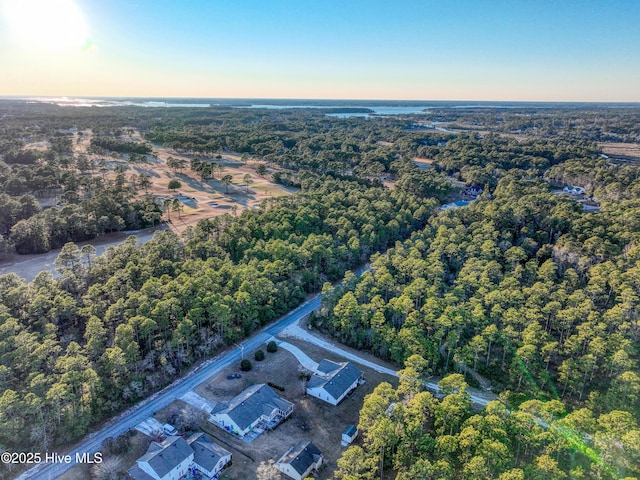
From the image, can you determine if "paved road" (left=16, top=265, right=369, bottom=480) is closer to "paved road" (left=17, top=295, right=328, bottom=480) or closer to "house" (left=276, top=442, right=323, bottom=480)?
"paved road" (left=17, top=295, right=328, bottom=480)

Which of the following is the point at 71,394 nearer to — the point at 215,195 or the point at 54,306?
the point at 54,306

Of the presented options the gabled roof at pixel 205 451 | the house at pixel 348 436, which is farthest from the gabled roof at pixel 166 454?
the house at pixel 348 436

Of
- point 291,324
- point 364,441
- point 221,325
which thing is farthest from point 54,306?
point 364,441

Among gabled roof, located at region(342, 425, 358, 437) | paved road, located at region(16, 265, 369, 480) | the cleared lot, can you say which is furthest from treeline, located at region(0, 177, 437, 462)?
gabled roof, located at region(342, 425, 358, 437)

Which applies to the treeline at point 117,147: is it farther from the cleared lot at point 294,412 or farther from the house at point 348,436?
the house at point 348,436

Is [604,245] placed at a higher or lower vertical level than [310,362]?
higher
